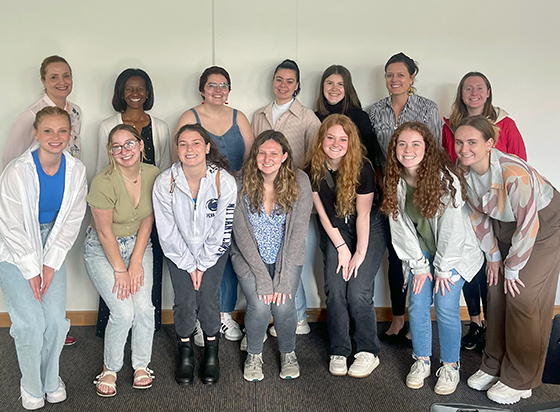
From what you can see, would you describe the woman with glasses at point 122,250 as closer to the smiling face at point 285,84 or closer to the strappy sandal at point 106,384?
the strappy sandal at point 106,384

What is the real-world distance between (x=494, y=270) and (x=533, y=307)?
9.8 inches

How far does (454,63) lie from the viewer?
3.34 metres

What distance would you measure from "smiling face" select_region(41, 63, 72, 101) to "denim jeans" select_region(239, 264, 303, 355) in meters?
1.52

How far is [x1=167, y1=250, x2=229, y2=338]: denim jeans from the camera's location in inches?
101

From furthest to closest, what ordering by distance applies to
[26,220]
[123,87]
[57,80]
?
[123,87] → [57,80] → [26,220]

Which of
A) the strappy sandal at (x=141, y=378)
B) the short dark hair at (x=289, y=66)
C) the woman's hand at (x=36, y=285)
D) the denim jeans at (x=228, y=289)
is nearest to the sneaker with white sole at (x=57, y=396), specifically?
the strappy sandal at (x=141, y=378)

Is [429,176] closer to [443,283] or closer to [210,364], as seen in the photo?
[443,283]

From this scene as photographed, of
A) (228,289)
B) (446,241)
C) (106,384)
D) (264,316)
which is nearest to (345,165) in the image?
(446,241)

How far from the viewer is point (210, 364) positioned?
103 inches

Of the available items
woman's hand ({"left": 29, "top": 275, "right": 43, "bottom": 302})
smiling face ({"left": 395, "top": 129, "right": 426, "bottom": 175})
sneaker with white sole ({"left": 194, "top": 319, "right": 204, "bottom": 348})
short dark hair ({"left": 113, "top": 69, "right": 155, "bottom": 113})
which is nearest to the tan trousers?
smiling face ({"left": 395, "top": 129, "right": 426, "bottom": 175})

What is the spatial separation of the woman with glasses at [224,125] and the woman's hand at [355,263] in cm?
78

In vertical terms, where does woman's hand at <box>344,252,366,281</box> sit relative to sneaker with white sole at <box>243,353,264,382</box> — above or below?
above

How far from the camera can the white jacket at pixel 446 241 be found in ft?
7.88

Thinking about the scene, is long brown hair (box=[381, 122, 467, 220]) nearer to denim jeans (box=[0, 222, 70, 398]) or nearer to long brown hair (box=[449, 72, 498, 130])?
long brown hair (box=[449, 72, 498, 130])
